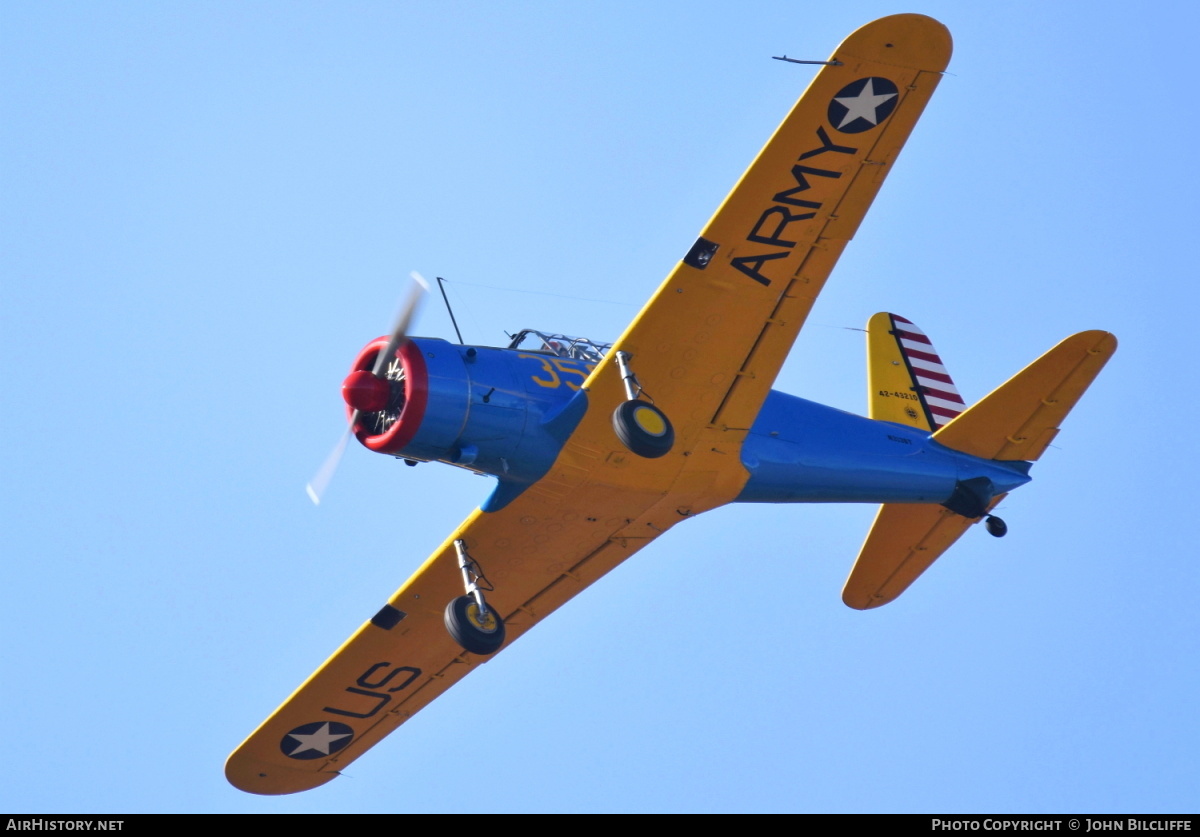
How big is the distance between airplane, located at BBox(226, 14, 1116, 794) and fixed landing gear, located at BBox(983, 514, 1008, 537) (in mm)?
32

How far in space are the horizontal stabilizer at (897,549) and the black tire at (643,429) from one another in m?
4.17

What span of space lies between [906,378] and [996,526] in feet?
6.25

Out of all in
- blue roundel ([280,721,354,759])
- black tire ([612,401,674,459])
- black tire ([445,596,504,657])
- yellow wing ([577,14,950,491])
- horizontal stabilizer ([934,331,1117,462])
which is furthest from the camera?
blue roundel ([280,721,354,759])

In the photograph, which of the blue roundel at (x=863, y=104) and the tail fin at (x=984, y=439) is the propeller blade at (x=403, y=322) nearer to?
the blue roundel at (x=863, y=104)

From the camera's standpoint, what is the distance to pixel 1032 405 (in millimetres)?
14250

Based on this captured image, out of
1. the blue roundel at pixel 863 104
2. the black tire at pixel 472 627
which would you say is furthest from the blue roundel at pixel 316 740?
the blue roundel at pixel 863 104

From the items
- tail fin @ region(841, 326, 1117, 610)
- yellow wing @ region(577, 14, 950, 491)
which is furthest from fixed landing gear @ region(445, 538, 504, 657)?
tail fin @ region(841, 326, 1117, 610)

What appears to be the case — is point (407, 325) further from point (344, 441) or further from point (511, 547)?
point (511, 547)

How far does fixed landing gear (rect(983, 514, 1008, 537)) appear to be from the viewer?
572 inches

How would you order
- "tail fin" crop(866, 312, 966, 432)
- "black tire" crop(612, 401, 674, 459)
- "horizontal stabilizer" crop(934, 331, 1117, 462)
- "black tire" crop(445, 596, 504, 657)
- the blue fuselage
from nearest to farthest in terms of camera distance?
"black tire" crop(612, 401, 674, 459), the blue fuselage, "black tire" crop(445, 596, 504, 657), "horizontal stabilizer" crop(934, 331, 1117, 462), "tail fin" crop(866, 312, 966, 432)

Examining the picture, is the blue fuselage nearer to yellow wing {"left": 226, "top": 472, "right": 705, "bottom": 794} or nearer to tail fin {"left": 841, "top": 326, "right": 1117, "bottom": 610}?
tail fin {"left": 841, "top": 326, "right": 1117, "bottom": 610}

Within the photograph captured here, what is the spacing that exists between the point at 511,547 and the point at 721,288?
3329 mm

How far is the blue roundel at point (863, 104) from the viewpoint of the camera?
11141mm

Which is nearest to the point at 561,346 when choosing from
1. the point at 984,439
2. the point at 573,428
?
the point at 573,428
